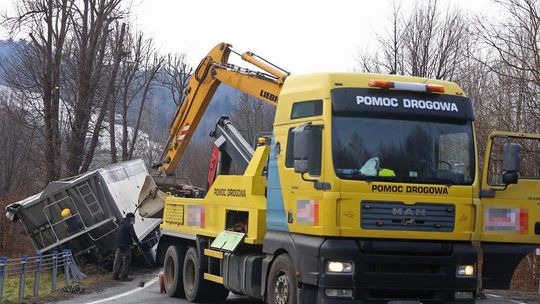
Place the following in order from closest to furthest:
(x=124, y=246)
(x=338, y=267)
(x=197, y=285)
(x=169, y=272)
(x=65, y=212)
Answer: (x=338, y=267), (x=197, y=285), (x=169, y=272), (x=124, y=246), (x=65, y=212)

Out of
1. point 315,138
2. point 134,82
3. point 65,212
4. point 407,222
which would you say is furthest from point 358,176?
point 134,82

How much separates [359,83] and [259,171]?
2.77m

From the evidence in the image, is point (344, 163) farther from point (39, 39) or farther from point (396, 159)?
point (39, 39)

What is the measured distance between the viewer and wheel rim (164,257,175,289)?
14656mm

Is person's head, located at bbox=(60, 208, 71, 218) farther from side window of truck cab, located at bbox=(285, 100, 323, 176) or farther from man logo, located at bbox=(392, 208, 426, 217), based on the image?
Result: man logo, located at bbox=(392, 208, 426, 217)

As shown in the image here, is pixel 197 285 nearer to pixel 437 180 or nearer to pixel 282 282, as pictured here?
pixel 282 282

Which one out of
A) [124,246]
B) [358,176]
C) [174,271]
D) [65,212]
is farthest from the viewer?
[65,212]

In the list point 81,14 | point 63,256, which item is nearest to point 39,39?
point 81,14

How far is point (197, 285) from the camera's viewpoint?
43.0 feet

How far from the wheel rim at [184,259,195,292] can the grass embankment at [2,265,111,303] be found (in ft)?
8.92

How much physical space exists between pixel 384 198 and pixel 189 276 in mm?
6211

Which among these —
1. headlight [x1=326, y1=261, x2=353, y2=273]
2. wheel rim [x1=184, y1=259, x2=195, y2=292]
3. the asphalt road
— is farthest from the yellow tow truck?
the asphalt road

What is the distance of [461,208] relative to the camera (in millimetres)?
9070

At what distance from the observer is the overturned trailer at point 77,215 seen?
62.7 ft
